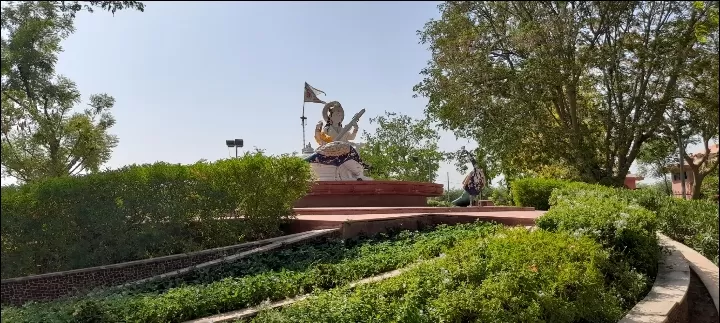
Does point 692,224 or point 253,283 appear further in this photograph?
point 692,224

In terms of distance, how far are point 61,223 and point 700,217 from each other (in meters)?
8.42

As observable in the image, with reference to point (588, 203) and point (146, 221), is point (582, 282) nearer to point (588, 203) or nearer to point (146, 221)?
point (588, 203)

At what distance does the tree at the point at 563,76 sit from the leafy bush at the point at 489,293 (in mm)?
10356

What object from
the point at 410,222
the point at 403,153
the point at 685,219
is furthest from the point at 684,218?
the point at 403,153

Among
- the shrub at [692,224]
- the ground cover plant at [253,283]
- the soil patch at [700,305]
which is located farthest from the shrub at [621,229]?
the shrub at [692,224]

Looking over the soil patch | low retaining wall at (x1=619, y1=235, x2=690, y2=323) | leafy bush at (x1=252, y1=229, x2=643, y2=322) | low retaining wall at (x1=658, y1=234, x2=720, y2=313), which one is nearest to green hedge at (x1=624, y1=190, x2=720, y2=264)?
low retaining wall at (x1=658, y1=234, x2=720, y2=313)

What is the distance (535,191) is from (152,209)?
10533 mm

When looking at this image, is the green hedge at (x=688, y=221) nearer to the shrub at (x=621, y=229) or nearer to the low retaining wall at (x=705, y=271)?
the low retaining wall at (x=705, y=271)

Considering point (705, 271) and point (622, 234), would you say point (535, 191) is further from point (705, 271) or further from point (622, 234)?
point (622, 234)

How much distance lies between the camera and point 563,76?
1587cm

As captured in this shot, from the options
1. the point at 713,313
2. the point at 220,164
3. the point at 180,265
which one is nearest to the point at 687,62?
the point at 713,313

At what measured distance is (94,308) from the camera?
468 cm

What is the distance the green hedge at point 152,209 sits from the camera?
6.15m

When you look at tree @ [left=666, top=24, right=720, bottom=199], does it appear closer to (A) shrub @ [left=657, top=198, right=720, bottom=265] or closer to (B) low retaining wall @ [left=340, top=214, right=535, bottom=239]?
(A) shrub @ [left=657, top=198, right=720, bottom=265]
